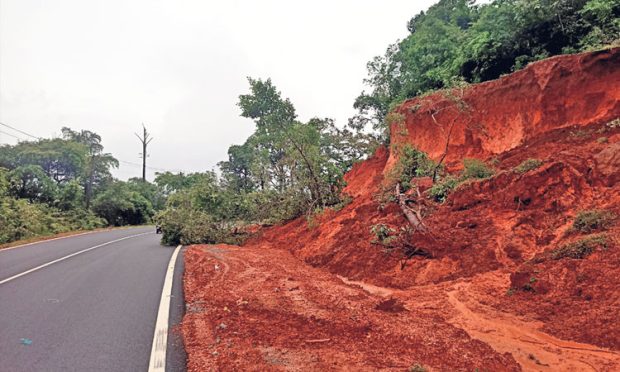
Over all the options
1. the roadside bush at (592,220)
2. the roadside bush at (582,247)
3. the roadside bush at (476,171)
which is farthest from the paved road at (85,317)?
the roadside bush at (476,171)

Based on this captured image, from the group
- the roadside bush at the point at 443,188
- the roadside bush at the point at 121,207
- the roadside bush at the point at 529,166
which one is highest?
the roadside bush at the point at 121,207

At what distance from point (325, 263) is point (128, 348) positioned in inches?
231

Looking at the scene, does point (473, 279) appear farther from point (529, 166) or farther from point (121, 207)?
point (121, 207)

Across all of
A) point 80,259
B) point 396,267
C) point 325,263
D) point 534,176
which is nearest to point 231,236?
point 80,259

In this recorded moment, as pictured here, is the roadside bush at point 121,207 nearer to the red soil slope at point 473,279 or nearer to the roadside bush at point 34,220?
the roadside bush at point 34,220

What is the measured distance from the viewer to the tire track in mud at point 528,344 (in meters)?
3.45

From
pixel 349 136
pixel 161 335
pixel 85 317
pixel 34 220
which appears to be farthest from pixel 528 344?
pixel 34 220

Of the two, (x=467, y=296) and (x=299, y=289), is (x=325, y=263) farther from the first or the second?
(x=467, y=296)

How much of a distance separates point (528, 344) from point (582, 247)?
2519 millimetres

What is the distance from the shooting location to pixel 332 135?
17812mm

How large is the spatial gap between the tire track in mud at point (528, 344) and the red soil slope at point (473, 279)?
0.02 meters

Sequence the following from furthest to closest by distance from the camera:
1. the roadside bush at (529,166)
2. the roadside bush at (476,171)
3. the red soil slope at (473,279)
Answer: the roadside bush at (476,171) < the roadside bush at (529,166) < the red soil slope at (473,279)

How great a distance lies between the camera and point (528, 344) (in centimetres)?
392

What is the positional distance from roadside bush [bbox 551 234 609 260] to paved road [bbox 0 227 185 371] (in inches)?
226
